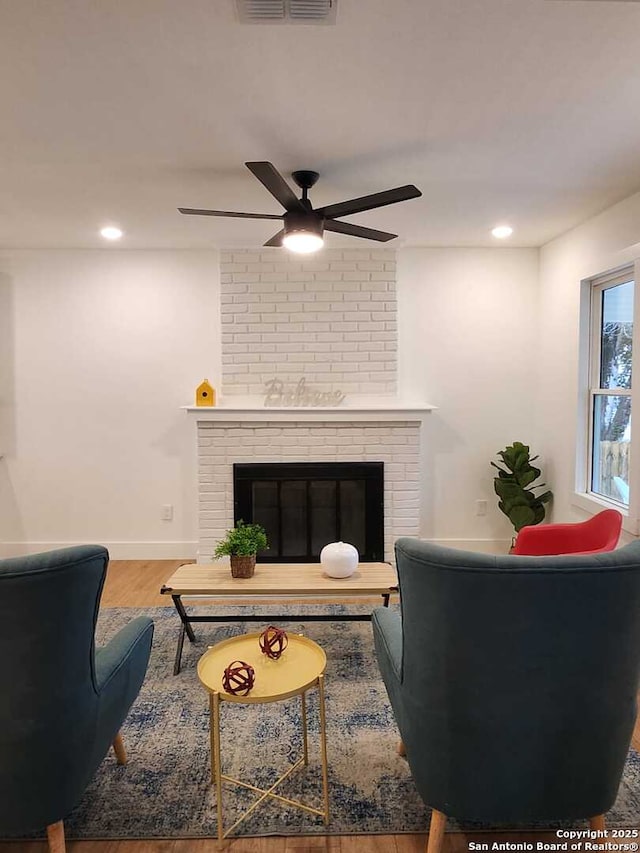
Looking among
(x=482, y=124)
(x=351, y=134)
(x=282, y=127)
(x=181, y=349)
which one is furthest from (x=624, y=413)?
(x=181, y=349)

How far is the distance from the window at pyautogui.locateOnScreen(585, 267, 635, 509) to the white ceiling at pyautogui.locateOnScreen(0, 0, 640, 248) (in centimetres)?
58

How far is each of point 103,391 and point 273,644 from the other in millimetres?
3236

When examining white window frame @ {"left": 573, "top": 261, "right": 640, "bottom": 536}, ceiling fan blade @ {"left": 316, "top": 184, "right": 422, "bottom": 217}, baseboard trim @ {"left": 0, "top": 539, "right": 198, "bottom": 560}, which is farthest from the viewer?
baseboard trim @ {"left": 0, "top": 539, "right": 198, "bottom": 560}

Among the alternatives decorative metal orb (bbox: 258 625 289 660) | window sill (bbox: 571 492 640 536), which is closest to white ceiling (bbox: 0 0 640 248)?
window sill (bbox: 571 492 640 536)

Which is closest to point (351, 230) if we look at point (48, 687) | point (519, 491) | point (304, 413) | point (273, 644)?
point (304, 413)

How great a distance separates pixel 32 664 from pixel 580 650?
1387 millimetres

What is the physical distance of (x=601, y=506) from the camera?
11.3ft

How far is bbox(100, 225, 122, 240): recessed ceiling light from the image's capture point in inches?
151

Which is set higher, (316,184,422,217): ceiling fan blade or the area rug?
(316,184,422,217): ceiling fan blade

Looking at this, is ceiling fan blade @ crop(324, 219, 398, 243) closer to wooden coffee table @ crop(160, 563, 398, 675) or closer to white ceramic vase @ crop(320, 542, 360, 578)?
white ceramic vase @ crop(320, 542, 360, 578)

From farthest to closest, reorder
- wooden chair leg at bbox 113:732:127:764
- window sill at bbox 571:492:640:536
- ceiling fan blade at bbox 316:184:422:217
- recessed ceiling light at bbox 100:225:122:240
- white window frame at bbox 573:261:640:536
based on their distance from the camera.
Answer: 1. recessed ceiling light at bbox 100:225:122:240
2. white window frame at bbox 573:261:640:536
3. window sill at bbox 571:492:640:536
4. ceiling fan blade at bbox 316:184:422:217
5. wooden chair leg at bbox 113:732:127:764

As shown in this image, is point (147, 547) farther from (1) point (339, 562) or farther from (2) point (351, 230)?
(2) point (351, 230)

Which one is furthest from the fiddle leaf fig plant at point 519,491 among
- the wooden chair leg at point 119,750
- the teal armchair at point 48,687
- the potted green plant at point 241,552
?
the teal armchair at point 48,687

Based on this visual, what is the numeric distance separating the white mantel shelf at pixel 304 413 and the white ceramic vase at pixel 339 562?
60.9 inches
